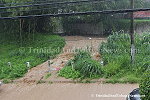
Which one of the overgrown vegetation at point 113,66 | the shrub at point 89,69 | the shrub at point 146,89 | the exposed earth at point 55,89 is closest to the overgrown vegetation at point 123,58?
the overgrown vegetation at point 113,66

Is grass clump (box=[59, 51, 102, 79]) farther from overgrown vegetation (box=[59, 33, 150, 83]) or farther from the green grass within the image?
→ the green grass

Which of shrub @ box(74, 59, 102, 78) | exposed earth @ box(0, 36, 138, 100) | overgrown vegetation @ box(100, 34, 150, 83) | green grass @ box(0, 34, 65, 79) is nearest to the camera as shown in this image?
exposed earth @ box(0, 36, 138, 100)

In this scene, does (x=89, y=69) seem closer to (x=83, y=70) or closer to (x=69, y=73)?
(x=83, y=70)

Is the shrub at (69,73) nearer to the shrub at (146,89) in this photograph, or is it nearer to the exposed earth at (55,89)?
the exposed earth at (55,89)

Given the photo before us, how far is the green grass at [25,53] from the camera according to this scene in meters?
9.30

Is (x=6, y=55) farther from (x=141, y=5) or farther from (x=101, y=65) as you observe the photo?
(x=141, y=5)

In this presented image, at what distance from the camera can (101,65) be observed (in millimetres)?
8523

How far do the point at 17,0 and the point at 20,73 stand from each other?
15.4 ft

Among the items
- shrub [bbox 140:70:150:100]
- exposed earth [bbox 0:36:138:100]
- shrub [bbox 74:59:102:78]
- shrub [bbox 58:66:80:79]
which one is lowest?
exposed earth [bbox 0:36:138:100]

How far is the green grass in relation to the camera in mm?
9305

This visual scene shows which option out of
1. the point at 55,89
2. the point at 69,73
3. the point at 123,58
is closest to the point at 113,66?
the point at 123,58

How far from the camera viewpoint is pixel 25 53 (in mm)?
11320

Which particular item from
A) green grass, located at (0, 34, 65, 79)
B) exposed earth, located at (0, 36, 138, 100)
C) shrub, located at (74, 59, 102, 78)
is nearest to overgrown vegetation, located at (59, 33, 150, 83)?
shrub, located at (74, 59, 102, 78)

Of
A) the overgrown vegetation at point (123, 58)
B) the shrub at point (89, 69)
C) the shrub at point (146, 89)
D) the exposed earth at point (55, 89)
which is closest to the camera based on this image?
the shrub at point (146, 89)
